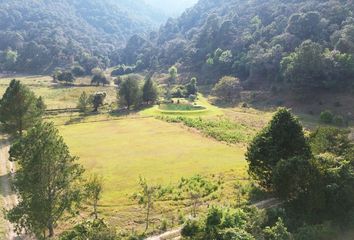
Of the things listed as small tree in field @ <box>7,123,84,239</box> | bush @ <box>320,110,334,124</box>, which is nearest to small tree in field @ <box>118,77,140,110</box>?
bush @ <box>320,110,334,124</box>

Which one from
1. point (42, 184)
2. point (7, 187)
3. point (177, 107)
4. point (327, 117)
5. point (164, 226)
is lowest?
point (7, 187)

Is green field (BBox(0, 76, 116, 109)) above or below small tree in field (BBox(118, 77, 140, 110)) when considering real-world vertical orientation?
below

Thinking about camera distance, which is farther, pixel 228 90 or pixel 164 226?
pixel 228 90

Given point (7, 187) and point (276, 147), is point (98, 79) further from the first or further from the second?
point (276, 147)

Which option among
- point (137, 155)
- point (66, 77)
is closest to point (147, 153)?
point (137, 155)

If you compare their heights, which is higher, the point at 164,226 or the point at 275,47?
the point at 275,47

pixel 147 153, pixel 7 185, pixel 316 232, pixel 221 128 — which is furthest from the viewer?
pixel 221 128

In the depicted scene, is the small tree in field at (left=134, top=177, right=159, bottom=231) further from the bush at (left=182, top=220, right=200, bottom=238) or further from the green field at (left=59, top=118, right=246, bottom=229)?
the bush at (left=182, top=220, right=200, bottom=238)
